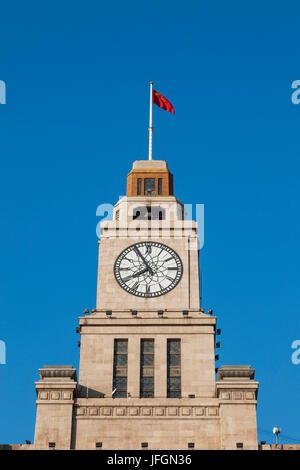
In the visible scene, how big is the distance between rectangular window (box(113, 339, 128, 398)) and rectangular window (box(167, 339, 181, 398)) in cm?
357

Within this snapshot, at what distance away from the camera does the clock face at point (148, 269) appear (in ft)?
328

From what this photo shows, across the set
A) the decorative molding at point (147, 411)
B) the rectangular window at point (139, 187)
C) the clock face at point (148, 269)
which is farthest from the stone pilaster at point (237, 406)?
the rectangular window at point (139, 187)

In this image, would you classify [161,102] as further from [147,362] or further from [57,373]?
[57,373]

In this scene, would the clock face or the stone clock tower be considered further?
the clock face

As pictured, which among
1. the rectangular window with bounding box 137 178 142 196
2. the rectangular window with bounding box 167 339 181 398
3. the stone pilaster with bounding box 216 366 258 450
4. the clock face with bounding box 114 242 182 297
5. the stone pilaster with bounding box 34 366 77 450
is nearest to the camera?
the stone pilaster with bounding box 216 366 258 450

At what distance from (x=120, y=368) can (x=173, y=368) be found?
4367 millimetres

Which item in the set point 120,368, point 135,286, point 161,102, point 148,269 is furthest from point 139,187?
point 120,368

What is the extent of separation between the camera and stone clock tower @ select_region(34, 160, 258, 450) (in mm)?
89812

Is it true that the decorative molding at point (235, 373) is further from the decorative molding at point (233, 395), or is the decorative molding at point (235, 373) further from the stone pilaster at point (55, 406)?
the stone pilaster at point (55, 406)

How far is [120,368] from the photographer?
3765 inches

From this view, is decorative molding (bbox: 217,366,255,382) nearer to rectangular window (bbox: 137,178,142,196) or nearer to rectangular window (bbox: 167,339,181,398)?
rectangular window (bbox: 167,339,181,398)

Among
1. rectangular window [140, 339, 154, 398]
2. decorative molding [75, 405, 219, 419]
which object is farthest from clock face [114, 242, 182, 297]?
decorative molding [75, 405, 219, 419]
